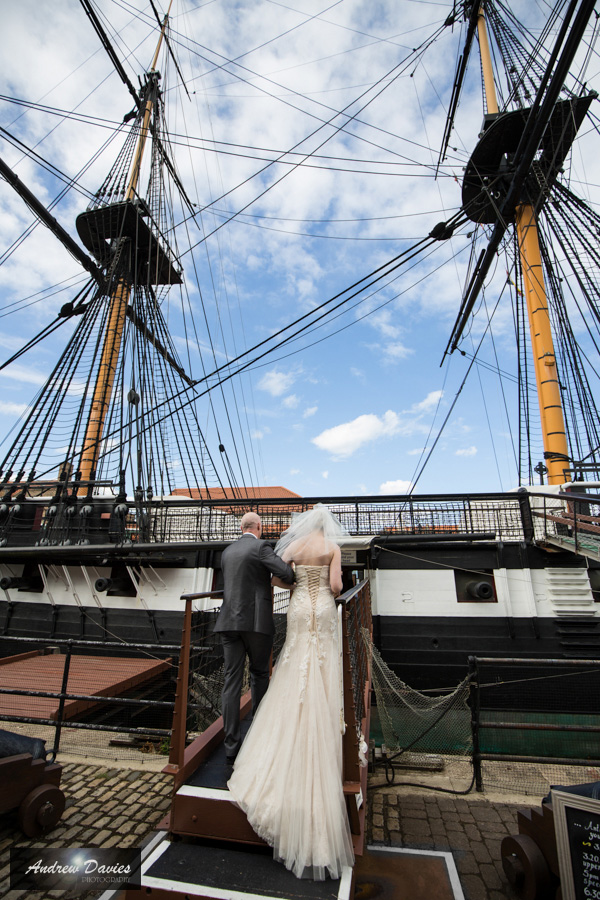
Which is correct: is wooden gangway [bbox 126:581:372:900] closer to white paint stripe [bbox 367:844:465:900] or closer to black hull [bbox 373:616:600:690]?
white paint stripe [bbox 367:844:465:900]

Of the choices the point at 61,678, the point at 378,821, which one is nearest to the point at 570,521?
the point at 378,821

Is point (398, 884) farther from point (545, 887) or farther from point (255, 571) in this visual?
point (255, 571)

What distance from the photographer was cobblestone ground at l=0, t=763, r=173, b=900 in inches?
107

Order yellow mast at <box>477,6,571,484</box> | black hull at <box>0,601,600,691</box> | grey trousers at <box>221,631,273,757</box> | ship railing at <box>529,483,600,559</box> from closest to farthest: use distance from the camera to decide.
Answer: grey trousers at <box>221,631,273,757</box>, ship railing at <box>529,483,600,559</box>, black hull at <box>0,601,600,691</box>, yellow mast at <box>477,6,571,484</box>

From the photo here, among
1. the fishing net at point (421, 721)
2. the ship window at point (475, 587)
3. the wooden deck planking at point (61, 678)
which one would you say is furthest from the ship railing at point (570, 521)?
the wooden deck planking at point (61, 678)

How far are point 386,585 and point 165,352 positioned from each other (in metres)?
14.8

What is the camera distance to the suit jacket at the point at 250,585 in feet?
9.34

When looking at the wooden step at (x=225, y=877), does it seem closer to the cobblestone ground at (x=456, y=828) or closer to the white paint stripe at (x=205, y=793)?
the white paint stripe at (x=205, y=793)

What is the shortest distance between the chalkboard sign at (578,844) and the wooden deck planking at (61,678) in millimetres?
4476

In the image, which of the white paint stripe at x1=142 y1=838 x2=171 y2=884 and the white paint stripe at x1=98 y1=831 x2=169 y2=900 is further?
the white paint stripe at x1=98 y1=831 x2=169 y2=900

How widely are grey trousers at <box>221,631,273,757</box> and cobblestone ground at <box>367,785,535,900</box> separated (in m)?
1.21

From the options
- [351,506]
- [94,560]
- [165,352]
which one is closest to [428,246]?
[351,506]

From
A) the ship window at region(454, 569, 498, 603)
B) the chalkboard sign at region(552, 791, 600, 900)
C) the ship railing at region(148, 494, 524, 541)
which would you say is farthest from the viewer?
the ship railing at region(148, 494, 524, 541)

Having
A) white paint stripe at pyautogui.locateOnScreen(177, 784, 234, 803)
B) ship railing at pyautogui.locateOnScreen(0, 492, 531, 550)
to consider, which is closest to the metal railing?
ship railing at pyautogui.locateOnScreen(0, 492, 531, 550)
